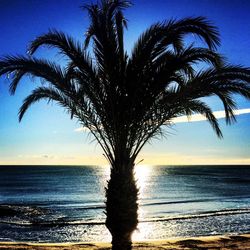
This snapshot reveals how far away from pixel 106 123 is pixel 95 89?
2.72 feet

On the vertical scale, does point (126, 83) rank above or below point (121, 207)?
above

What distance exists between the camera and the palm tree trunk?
321 inches

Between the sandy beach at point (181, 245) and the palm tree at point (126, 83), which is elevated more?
the palm tree at point (126, 83)

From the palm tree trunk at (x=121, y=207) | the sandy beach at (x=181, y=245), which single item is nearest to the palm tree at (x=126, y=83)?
the palm tree trunk at (x=121, y=207)

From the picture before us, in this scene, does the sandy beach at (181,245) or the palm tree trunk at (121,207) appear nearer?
the palm tree trunk at (121,207)

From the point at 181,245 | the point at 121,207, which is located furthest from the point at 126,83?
the point at 181,245

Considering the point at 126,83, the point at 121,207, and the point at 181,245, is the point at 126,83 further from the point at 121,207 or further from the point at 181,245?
the point at 181,245

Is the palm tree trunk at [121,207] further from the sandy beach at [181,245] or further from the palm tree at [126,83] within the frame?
the sandy beach at [181,245]

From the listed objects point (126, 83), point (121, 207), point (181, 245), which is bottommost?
point (181, 245)

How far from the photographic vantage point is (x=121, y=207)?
8180mm

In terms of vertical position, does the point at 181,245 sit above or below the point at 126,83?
below

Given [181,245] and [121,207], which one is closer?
[121,207]

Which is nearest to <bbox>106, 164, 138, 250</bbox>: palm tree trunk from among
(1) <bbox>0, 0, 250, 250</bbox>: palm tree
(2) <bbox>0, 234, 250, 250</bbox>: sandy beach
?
(1) <bbox>0, 0, 250, 250</bbox>: palm tree

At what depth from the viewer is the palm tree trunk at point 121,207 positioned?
8.15m
